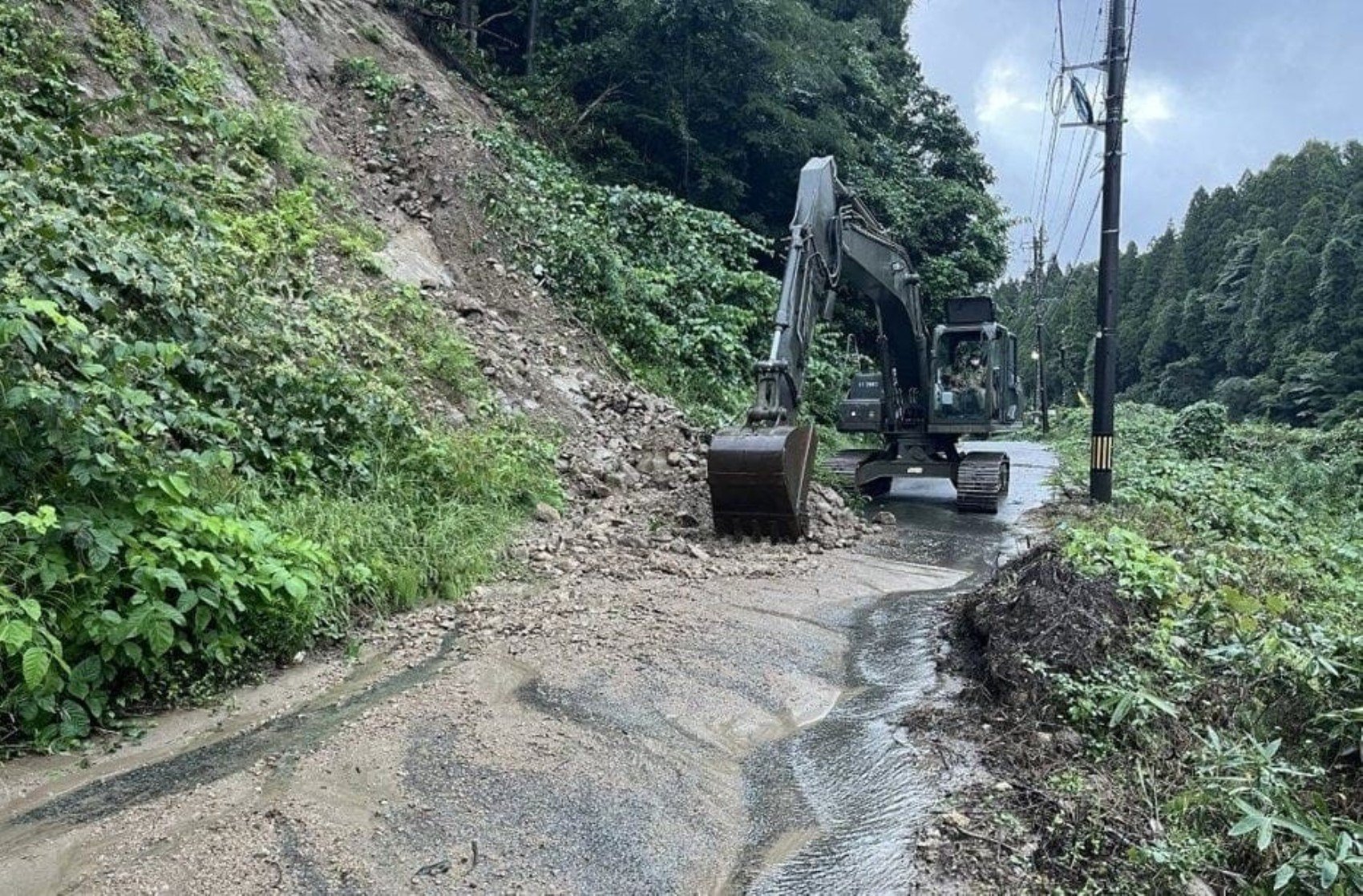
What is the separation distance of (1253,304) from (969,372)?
1891 inches

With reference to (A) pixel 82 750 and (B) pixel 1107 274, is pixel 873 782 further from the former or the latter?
(B) pixel 1107 274

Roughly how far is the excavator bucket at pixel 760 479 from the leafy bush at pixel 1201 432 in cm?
1508

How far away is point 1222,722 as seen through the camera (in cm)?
354

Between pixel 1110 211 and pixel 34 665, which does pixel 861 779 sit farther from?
pixel 1110 211

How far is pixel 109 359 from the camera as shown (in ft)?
14.5

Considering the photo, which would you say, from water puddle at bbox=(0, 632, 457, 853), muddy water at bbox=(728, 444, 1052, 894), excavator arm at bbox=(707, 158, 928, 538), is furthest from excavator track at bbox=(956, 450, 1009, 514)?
water puddle at bbox=(0, 632, 457, 853)

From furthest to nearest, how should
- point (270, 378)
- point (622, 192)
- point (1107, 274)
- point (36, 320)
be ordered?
point (622, 192) < point (1107, 274) < point (270, 378) < point (36, 320)

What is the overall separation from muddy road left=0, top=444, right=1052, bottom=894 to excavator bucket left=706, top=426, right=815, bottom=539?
5.98 ft

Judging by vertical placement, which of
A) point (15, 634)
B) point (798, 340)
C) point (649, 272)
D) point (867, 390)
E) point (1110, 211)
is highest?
point (1110, 211)

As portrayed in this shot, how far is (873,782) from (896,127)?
2246 centimetres

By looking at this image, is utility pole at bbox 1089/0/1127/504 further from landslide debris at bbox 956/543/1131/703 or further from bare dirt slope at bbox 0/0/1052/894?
landslide debris at bbox 956/543/1131/703

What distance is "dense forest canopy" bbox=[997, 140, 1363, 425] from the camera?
4128 centimetres

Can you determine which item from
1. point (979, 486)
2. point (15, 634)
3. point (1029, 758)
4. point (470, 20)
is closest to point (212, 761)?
point (15, 634)

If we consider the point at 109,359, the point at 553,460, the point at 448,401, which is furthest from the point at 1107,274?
the point at 109,359
